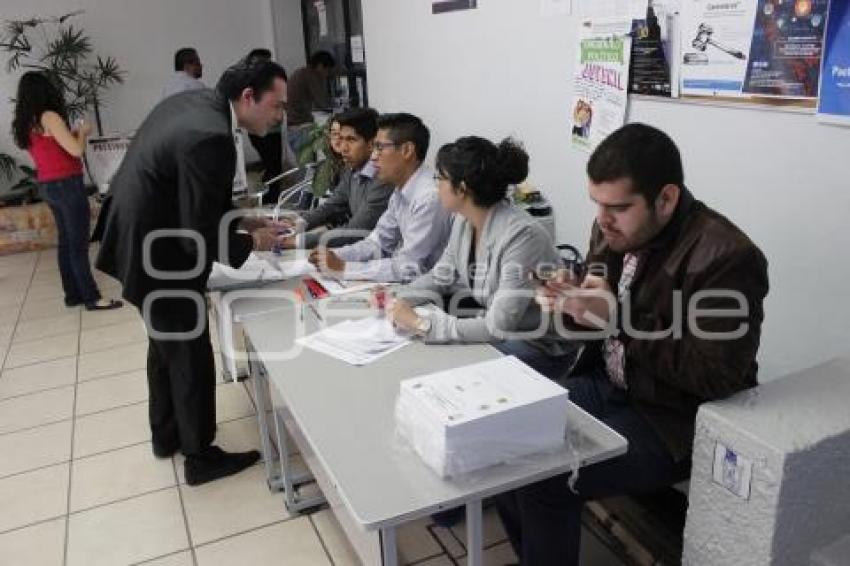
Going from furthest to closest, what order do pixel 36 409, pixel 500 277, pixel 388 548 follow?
pixel 36 409 < pixel 500 277 < pixel 388 548

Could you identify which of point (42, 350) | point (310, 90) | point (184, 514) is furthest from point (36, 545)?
point (310, 90)

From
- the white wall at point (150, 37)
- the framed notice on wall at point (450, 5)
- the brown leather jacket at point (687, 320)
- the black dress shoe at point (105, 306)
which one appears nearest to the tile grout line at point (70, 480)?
the black dress shoe at point (105, 306)

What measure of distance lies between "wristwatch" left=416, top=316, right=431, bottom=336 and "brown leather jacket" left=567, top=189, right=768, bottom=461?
51cm

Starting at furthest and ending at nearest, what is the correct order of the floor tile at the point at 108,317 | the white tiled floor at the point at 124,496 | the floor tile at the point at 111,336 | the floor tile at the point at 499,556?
the floor tile at the point at 108,317
the floor tile at the point at 111,336
the white tiled floor at the point at 124,496
the floor tile at the point at 499,556

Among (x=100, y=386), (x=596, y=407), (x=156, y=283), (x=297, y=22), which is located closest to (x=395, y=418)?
(x=596, y=407)

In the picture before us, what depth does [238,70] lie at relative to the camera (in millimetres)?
2182

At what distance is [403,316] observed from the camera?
1915 mm

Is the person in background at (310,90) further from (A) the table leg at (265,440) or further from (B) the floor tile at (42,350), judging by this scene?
(A) the table leg at (265,440)

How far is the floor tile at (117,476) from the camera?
8.30 feet

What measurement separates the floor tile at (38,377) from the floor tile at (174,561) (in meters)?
1.62

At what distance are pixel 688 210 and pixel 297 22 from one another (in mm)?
6676

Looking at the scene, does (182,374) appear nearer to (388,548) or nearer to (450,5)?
(388,548)

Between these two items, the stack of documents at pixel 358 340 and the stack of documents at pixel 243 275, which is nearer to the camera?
the stack of documents at pixel 358 340

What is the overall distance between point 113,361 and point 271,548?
6.37 feet
